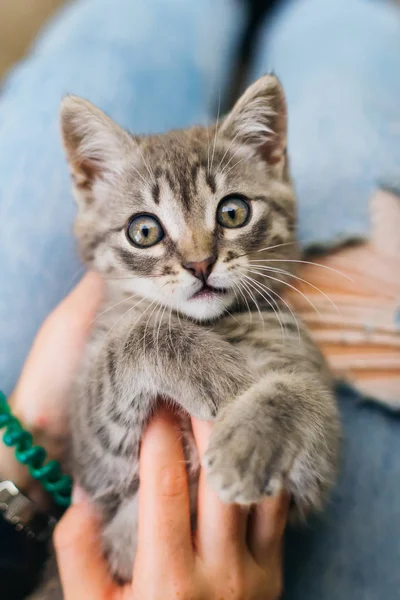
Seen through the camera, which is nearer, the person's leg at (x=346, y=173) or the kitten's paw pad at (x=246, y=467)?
the kitten's paw pad at (x=246, y=467)

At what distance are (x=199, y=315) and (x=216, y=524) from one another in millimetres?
325

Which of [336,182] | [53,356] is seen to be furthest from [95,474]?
[336,182]

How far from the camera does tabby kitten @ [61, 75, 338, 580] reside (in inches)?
26.0

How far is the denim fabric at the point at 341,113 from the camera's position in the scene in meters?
1.20

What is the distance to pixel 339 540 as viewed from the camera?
0.88 metres

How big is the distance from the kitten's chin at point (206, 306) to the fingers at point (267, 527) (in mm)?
302

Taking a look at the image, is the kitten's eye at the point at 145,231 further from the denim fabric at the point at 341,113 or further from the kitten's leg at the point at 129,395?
the denim fabric at the point at 341,113

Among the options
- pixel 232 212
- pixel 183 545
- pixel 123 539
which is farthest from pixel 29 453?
pixel 232 212

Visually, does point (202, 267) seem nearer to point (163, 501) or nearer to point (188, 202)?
point (188, 202)

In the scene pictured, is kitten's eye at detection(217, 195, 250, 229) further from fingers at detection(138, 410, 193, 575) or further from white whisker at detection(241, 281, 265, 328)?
fingers at detection(138, 410, 193, 575)

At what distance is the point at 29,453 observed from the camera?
84cm

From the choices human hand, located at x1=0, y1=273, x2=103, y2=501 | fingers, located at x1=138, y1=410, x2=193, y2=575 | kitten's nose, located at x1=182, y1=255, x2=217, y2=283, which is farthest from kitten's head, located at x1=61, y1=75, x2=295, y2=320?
fingers, located at x1=138, y1=410, x2=193, y2=575

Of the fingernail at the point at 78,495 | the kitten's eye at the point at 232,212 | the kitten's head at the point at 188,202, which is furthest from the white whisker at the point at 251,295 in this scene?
the fingernail at the point at 78,495

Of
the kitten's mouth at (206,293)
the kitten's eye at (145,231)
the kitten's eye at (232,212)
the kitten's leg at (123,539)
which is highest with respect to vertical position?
the kitten's eye at (145,231)
